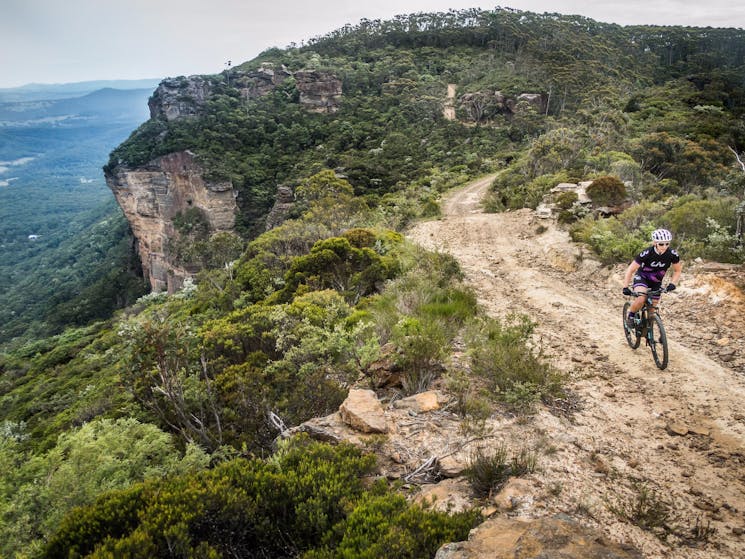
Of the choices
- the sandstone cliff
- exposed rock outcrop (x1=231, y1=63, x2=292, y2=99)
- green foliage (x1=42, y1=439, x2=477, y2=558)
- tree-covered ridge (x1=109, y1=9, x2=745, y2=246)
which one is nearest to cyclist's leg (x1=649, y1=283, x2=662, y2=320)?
green foliage (x1=42, y1=439, x2=477, y2=558)

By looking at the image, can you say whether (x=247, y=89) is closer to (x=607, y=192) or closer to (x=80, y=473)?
(x=607, y=192)

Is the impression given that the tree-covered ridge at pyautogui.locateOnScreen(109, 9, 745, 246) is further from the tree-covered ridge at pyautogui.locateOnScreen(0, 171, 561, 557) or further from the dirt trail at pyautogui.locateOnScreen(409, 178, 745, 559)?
the tree-covered ridge at pyautogui.locateOnScreen(0, 171, 561, 557)

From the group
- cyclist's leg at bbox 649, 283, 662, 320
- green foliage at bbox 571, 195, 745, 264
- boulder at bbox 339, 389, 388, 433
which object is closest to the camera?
boulder at bbox 339, 389, 388, 433

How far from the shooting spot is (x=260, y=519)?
296 centimetres

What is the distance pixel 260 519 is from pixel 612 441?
3541mm

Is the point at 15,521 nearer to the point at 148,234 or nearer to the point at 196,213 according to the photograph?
the point at 196,213

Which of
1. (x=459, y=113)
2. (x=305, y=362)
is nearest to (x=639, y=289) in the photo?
(x=305, y=362)

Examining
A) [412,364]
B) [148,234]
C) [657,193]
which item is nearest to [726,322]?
[412,364]

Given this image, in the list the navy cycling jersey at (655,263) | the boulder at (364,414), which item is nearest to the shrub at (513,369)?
the boulder at (364,414)

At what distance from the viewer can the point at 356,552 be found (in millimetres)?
2549

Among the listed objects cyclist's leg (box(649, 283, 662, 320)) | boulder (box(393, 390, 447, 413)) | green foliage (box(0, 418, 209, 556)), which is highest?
cyclist's leg (box(649, 283, 662, 320))

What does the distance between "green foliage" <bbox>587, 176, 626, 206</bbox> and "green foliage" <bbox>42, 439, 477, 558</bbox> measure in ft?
43.5

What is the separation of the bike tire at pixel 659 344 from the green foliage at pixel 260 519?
167 inches

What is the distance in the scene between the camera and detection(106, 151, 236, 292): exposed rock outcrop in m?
44.2
